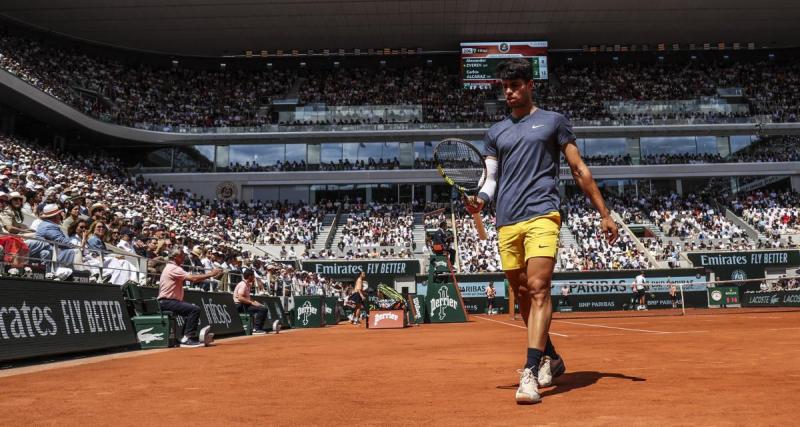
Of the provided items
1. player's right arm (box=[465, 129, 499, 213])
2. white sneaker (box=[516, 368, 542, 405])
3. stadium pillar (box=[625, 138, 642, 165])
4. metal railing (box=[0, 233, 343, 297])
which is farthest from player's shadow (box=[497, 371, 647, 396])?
stadium pillar (box=[625, 138, 642, 165])

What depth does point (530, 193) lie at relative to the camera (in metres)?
4.80

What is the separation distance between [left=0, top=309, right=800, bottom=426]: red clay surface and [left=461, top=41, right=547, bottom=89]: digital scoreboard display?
44643 mm

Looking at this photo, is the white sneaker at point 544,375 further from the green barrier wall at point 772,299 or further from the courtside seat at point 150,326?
the green barrier wall at point 772,299

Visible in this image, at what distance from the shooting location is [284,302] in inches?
864

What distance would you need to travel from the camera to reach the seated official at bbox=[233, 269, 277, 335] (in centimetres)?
1622

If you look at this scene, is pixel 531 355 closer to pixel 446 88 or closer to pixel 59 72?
pixel 59 72

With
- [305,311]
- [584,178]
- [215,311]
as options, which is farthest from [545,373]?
[305,311]

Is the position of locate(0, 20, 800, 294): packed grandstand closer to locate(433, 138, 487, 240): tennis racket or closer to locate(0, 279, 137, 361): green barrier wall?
locate(0, 279, 137, 361): green barrier wall

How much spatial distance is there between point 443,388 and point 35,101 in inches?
1598

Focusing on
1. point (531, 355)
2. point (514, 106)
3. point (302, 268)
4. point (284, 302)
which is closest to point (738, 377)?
point (531, 355)

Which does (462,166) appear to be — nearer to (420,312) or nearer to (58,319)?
(58,319)

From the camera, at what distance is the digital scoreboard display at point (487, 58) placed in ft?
167

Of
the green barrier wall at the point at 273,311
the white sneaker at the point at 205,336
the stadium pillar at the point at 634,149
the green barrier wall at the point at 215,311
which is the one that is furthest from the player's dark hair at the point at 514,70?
the stadium pillar at the point at 634,149

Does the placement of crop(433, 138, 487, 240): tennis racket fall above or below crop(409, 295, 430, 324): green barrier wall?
above
